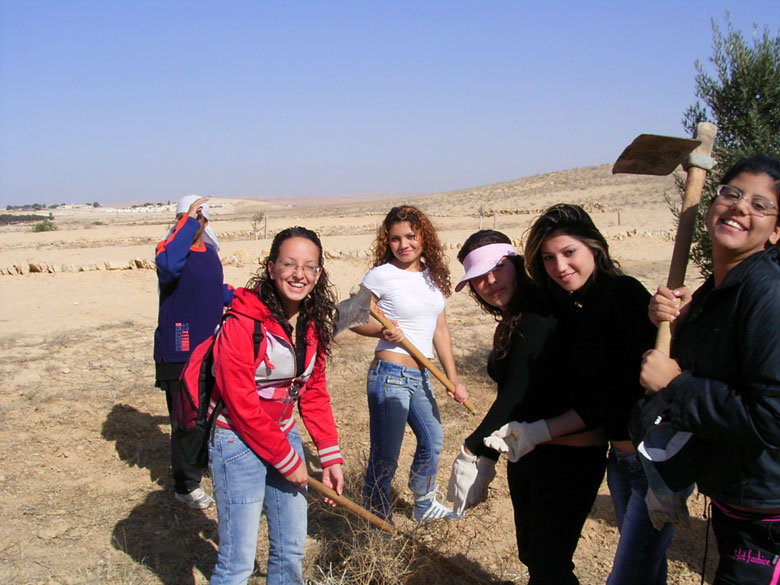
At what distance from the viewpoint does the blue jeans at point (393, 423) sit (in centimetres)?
338

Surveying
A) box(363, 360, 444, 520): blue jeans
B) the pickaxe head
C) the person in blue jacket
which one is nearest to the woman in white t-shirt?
box(363, 360, 444, 520): blue jeans

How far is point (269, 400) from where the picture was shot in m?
2.53

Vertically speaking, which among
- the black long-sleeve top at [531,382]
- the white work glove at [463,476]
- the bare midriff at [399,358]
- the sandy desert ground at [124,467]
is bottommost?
the sandy desert ground at [124,467]

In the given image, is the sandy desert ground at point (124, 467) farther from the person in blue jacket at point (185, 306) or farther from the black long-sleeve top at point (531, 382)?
the black long-sleeve top at point (531, 382)

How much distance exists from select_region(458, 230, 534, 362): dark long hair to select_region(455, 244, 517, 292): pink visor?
0.13 feet

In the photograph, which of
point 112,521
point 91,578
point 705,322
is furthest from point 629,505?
point 112,521

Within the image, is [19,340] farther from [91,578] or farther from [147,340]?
[91,578]

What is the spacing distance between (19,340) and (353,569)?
7.16 m

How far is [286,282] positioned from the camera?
2500 millimetres

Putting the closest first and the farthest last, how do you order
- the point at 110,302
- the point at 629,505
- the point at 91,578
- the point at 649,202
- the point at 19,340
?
the point at 629,505 < the point at 91,578 < the point at 19,340 < the point at 110,302 < the point at 649,202

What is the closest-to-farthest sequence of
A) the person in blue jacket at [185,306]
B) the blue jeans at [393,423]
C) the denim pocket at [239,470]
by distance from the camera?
1. the denim pocket at [239,470]
2. the blue jeans at [393,423]
3. the person in blue jacket at [185,306]

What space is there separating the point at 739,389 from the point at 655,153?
3.22 ft

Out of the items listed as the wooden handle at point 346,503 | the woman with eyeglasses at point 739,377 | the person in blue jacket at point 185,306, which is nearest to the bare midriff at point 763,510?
the woman with eyeglasses at point 739,377

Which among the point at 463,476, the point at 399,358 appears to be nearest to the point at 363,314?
the point at 399,358
